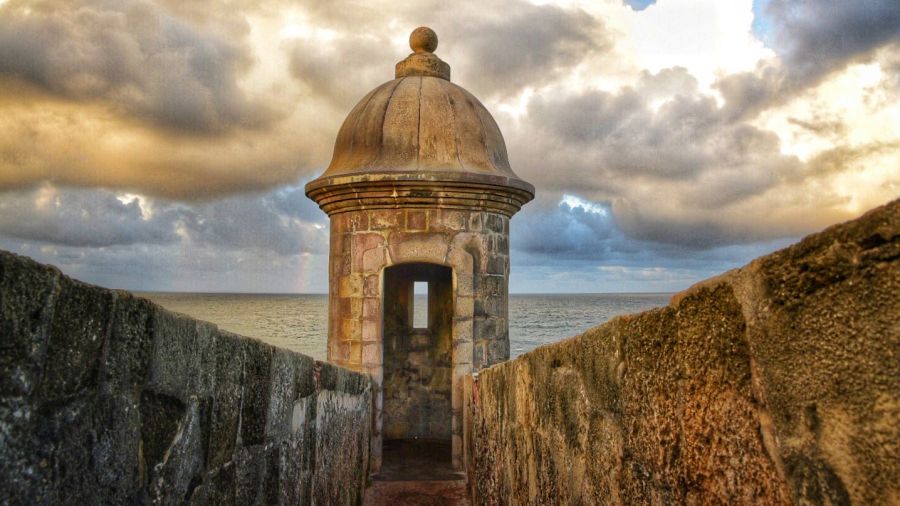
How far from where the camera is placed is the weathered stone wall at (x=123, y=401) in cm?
97

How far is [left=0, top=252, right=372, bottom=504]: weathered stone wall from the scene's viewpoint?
0.97 m

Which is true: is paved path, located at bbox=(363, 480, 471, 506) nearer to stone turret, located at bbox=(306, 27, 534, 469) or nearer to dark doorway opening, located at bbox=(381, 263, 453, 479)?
stone turret, located at bbox=(306, 27, 534, 469)

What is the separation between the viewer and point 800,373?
0.88 meters

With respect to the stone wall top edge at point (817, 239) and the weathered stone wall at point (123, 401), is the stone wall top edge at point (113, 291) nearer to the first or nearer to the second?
the weathered stone wall at point (123, 401)

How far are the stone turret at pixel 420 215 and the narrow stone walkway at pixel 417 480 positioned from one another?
→ 325mm

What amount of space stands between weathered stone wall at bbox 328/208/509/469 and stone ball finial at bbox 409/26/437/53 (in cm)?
236

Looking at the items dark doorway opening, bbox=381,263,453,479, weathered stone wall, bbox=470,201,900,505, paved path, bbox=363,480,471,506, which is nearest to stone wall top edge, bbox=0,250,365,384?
weathered stone wall, bbox=470,201,900,505

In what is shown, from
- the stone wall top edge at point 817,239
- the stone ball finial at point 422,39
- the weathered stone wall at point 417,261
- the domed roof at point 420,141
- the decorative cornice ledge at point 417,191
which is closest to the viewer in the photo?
the stone wall top edge at point 817,239

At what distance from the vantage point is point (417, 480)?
7152mm

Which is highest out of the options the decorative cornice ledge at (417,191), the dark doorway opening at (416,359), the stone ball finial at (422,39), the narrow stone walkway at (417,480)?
the stone ball finial at (422,39)

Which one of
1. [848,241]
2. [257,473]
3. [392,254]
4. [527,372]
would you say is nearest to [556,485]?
[527,372]

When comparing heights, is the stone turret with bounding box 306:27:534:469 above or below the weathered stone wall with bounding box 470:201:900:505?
above

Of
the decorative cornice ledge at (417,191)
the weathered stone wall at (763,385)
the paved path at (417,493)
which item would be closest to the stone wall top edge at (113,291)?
the weathered stone wall at (763,385)

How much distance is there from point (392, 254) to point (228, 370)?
5516 millimetres
